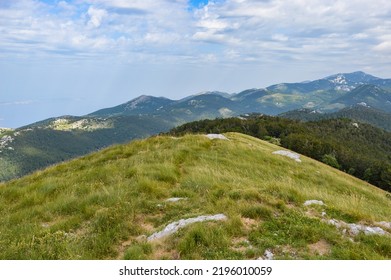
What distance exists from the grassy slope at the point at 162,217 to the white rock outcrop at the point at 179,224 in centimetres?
30

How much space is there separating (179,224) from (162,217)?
1367 mm

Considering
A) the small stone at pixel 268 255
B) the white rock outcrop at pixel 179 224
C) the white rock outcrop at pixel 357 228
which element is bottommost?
the white rock outcrop at pixel 357 228

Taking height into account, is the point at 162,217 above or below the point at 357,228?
above

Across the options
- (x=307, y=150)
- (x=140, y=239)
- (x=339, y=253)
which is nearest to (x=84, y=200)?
(x=140, y=239)

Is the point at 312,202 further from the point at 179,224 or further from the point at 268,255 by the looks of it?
the point at 179,224

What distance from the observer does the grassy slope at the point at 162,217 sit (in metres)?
8.62

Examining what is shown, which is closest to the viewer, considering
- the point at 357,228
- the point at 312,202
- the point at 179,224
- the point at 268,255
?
the point at 268,255

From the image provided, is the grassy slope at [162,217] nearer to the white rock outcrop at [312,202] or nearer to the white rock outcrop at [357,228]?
the white rock outcrop at [312,202]

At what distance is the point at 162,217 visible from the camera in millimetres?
11344

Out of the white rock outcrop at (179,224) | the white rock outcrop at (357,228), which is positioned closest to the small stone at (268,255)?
the white rock outcrop at (179,224)

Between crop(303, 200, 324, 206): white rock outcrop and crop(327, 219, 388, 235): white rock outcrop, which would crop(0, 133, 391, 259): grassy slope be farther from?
crop(327, 219, 388, 235): white rock outcrop

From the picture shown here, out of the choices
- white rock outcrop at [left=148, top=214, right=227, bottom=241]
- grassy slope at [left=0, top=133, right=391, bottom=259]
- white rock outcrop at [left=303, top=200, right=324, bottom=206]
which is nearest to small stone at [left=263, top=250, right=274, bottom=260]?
grassy slope at [left=0, top=133, right=391, bottom=259]

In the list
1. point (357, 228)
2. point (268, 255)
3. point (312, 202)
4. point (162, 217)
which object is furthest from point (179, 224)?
point (357, 228)
